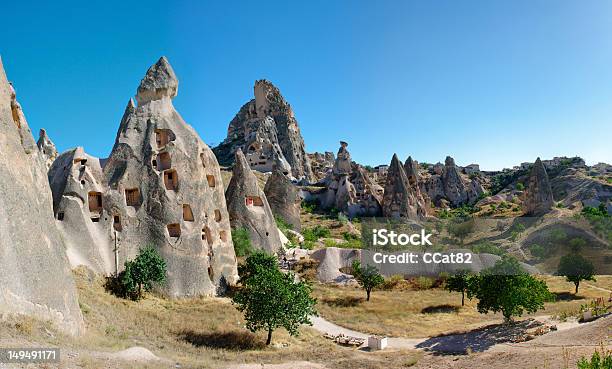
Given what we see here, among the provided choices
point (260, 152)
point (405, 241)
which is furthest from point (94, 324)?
point (260, 152)

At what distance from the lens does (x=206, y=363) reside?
56.5 ft

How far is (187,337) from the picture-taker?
20672 millimetres

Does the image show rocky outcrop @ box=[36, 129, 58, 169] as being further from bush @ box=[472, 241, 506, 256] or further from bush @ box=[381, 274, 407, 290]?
bush @ box=[472, 241, 506, 256]

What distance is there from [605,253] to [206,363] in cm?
3993

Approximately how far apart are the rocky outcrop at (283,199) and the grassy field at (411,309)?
730 inches

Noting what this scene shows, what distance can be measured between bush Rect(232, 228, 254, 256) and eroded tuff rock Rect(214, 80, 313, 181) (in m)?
50.6

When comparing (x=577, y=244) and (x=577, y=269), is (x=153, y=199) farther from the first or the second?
(x=577, y=244)

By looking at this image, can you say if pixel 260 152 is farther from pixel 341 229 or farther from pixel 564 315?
pixel 564 315

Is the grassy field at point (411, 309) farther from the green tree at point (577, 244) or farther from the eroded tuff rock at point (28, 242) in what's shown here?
the eroded tuff rock at point (28, 242)

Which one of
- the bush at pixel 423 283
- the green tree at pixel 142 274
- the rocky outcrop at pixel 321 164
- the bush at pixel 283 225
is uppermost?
the rocky outcrop at pixel 321 164

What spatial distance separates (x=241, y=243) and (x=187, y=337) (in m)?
15.0

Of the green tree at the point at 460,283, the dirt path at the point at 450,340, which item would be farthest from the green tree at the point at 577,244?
the dirt path at the point at 450,340

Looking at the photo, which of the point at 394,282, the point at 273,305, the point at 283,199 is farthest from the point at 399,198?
the point at 273,305

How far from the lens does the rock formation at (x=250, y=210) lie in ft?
128
